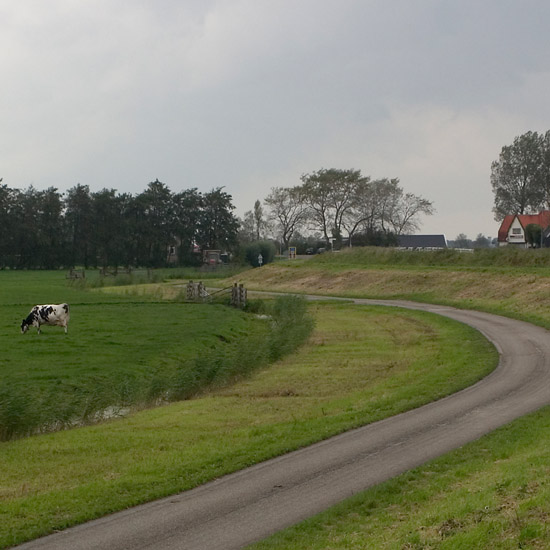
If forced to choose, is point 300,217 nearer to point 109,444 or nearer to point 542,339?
point 542,339

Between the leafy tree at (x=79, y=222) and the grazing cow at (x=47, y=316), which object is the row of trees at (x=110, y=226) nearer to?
the leafy tree at (x=79, y=222)

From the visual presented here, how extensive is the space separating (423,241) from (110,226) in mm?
63012

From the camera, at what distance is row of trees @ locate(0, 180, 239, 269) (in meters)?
133

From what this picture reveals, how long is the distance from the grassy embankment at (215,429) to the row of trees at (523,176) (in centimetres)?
9322

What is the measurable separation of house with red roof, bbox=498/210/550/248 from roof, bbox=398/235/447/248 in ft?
98.5

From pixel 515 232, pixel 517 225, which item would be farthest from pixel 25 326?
pixel 515 232

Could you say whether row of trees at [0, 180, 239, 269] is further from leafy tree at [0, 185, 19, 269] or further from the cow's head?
the cow's head

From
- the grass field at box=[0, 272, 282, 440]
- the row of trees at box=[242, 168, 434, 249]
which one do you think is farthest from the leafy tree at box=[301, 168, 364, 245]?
the grass field at box=[0, 272, 282, 440]

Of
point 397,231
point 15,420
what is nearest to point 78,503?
point 15,420

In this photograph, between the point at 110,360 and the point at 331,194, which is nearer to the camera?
the point at 110,360

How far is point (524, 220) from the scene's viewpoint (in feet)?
393

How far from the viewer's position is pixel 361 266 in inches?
3442

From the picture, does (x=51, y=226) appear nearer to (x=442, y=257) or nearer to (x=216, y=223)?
(x=216, y=223)

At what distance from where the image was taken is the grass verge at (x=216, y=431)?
13047mm
